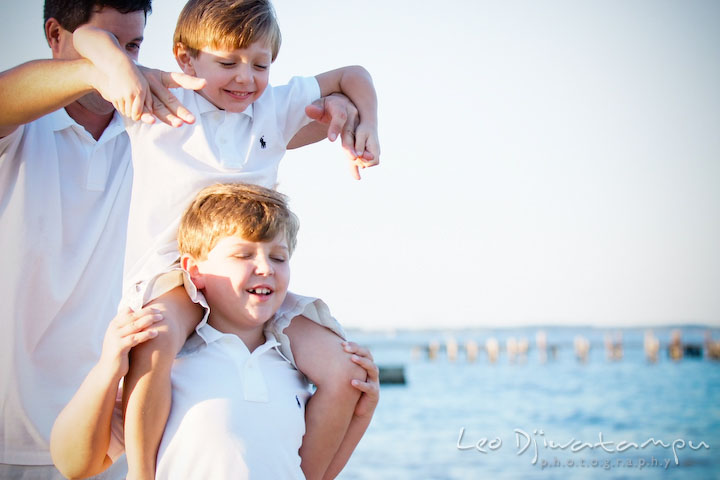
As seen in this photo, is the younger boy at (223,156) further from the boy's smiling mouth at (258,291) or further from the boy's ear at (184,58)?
the boy's smiling mouth at (258,291)

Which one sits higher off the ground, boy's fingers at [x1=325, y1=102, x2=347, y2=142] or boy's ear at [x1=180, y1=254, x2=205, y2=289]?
boy's fingers at [x1=325, y1=102, x2=347, y2=142]

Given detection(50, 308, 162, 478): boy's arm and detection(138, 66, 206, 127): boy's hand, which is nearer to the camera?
detection(50, 308, 162, 478): boy's arm

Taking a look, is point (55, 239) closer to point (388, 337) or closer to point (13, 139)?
point (13, 139)

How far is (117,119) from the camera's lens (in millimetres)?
3297

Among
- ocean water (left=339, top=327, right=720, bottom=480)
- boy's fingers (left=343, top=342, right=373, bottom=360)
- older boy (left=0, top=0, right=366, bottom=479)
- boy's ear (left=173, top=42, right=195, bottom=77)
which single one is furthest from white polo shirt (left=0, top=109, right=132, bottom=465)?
ocean water (left=339, top=327, right=720, bottom=480)

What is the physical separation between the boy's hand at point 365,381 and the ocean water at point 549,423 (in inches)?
208

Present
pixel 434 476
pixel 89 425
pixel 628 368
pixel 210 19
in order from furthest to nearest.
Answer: pixel 628 368 → pixel 434 476 → pixel 210 19 → pixel 89 425

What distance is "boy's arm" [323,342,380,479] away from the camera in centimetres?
278

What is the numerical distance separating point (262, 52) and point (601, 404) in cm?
3040

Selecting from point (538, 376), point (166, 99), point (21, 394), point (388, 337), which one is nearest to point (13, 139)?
point (166, 99)

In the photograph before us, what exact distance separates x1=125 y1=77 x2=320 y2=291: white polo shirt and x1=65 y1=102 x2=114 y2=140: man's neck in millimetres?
481

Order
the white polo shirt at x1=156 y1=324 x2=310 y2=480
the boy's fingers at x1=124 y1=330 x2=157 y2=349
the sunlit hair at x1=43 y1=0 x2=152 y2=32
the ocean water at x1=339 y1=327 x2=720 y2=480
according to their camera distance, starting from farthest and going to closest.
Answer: the ocean water at x1=339 y1=327 x2=720 y2=480, the sunlit hair at x1=43 y1=0 x2=152 y2=32, the white polo shirt at x1=156 y1=324 x2=310 y2=480, the boy's fingers at x1=124 y1=330 x2=157 y2=349

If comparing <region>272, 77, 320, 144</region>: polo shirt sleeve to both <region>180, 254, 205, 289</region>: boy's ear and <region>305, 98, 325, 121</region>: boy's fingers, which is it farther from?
<region>180, 254, 205, 289</region>: boy's ear

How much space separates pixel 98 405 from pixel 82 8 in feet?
5.66
